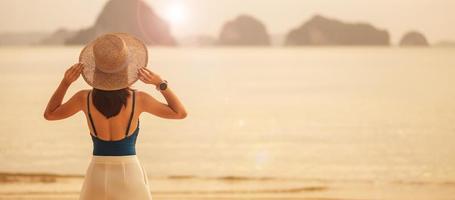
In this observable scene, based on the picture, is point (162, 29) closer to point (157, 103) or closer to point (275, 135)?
point (275, 135)

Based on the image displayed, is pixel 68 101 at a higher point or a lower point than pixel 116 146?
higher

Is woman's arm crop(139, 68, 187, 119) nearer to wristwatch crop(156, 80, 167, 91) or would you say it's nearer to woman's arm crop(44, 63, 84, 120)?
wristwatch crop(156, 80, 167, 91)

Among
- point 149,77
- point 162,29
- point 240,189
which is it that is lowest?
point 149,77

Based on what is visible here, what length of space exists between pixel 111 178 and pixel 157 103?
0.78ft

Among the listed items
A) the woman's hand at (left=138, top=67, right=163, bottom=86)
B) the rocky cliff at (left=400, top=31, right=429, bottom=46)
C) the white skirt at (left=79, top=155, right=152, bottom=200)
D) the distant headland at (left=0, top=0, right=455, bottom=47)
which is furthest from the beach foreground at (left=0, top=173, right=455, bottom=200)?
the rocky cliff at (left=400, top=31, right=429, bottom=46)

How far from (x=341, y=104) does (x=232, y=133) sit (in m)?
4.36

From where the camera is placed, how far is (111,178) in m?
2.20

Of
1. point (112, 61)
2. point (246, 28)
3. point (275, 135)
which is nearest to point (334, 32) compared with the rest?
point (246, 28)

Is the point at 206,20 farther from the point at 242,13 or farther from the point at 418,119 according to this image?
the point at 418,119

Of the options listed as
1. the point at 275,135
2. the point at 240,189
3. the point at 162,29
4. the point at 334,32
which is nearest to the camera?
the point at 240,189

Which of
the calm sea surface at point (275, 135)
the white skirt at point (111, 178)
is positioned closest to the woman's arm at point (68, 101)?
the white skirt at point (111, 178)

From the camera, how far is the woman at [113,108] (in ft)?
7.11

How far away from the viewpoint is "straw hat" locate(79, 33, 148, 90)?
7.15ft

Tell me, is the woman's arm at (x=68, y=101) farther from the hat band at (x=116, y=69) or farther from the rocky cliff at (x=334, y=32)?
the rocky cliff at (x=334, y=32)
